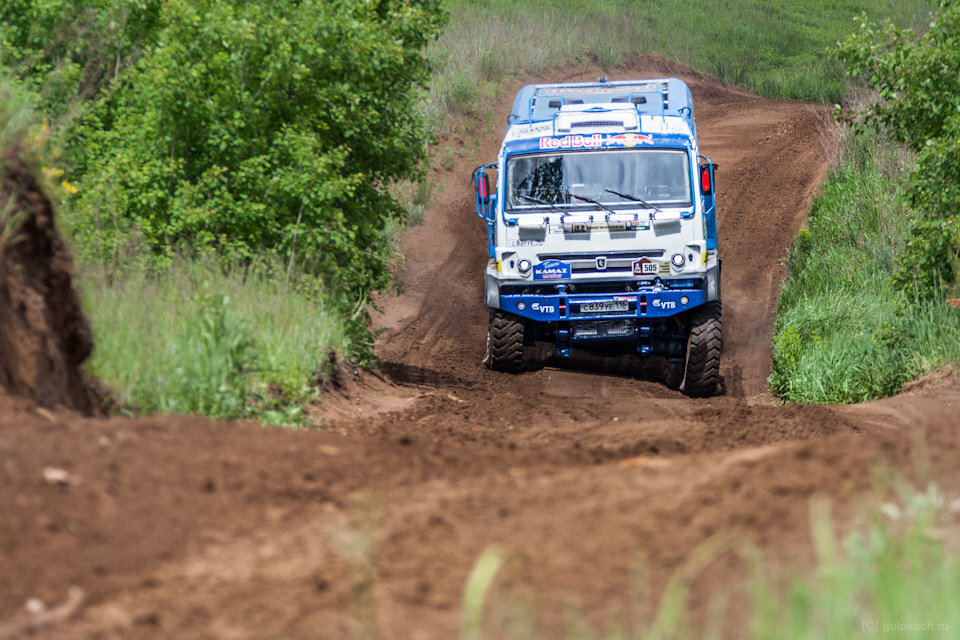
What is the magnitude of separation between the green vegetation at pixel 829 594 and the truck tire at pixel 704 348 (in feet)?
29.0

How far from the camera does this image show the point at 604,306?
40.2 feet

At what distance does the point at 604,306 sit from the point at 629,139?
193 cm

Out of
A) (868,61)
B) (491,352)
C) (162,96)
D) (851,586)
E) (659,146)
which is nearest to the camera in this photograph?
(851,586)

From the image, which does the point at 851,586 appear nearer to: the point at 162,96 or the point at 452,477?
the point at 452,477

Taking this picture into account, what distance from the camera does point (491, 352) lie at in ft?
43.2

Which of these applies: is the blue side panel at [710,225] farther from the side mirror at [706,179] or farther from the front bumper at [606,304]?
the front bumper at [606,304]

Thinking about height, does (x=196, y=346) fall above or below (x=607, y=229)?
below

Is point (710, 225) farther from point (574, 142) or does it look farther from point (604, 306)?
point (574, 142)

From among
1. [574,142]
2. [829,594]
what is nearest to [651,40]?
[574,142]

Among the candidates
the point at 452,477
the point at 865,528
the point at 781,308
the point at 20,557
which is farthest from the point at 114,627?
the point at 781,308

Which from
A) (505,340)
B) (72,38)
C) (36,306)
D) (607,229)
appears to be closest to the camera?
(36,306)

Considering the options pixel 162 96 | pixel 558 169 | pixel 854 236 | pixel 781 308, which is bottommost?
pixel 781 308

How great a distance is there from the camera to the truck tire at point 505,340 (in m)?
12.8

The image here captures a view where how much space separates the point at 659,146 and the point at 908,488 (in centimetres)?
864
